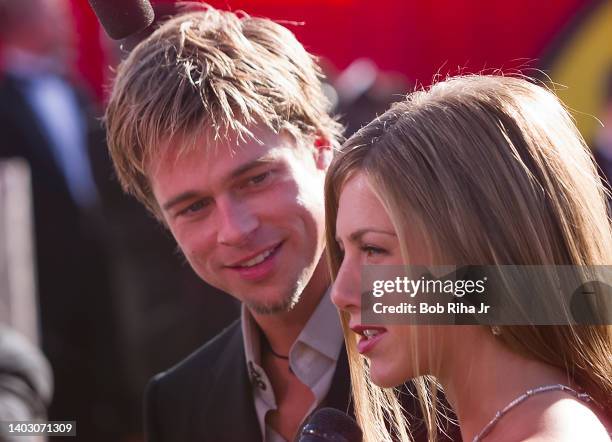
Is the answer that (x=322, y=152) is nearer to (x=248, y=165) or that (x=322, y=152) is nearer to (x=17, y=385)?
(x=248, y=165)

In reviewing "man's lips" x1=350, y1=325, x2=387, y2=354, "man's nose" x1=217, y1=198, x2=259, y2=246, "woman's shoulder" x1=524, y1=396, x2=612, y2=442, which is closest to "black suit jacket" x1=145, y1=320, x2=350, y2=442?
"man's nose" x1=217, y1=198, x2=259, y2=246

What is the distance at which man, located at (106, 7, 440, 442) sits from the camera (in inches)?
95.0

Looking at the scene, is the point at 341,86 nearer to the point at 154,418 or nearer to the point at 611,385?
the point at 154,418

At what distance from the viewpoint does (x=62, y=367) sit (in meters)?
4.59

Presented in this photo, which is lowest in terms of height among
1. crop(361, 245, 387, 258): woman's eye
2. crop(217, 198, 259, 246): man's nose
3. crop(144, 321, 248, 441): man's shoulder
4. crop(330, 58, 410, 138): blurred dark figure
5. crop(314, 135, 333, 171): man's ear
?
crop(361, 245, 387, 258): woman's eye

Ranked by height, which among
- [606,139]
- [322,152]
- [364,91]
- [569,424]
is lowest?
[569,424]

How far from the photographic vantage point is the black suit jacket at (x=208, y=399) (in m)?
2.54

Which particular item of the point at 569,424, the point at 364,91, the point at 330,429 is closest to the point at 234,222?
the point at 330,429

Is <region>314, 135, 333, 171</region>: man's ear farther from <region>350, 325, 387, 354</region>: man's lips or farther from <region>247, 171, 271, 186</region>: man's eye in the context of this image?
<region>350, 325, 387, 354</region>: man's lips

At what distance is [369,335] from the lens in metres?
1.90

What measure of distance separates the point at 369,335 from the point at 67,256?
2.93m

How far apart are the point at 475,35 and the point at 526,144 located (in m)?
3.74

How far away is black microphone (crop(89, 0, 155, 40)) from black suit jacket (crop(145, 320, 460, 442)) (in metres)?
0.81

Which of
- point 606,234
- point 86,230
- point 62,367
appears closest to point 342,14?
point 86,230
